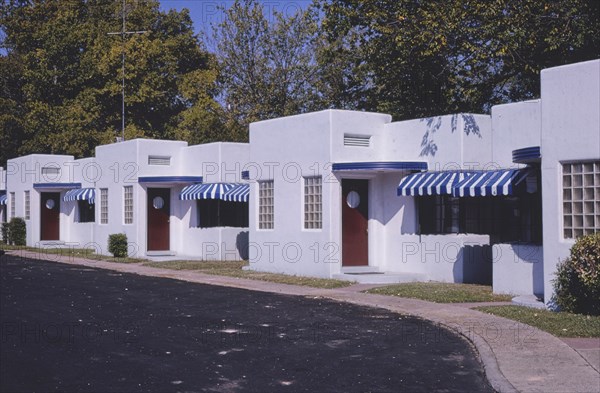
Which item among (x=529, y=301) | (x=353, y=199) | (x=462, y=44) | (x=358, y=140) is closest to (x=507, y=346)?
(x=529, y=301)

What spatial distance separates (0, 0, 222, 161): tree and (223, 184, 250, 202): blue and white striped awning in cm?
1773

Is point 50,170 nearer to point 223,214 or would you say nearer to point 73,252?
point 73,252

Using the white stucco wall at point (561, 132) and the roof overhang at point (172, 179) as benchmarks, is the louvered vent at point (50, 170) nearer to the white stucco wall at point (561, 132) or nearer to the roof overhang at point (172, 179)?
the roof overhang at point (172, 179)

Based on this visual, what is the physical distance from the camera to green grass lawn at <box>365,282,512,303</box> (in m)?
16.2

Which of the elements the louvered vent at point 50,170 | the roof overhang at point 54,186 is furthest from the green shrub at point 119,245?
the louvered vent at point 50,170

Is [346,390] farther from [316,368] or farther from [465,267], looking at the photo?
[465,267]

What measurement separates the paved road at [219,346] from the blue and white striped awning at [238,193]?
7870 mm

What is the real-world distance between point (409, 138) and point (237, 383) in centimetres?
1318

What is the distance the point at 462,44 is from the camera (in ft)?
69.3

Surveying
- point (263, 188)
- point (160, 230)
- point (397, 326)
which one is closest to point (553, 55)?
point (263, 188)

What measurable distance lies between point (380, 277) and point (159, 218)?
1264cm

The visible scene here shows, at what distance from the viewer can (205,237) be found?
2839cm

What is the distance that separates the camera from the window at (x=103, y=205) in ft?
106

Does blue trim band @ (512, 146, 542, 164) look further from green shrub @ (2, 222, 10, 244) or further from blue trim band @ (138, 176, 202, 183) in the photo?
green shrub @ (2, 222, 10, 244)
